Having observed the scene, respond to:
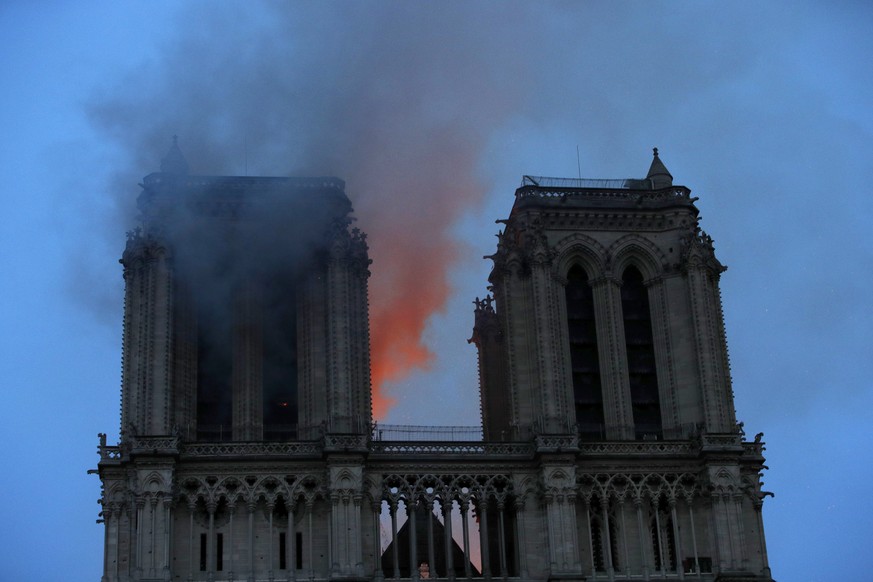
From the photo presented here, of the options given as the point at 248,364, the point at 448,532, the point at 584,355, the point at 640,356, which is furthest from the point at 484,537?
the point at 248,364

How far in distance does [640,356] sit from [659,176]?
939cm

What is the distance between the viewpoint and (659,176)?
7950cm

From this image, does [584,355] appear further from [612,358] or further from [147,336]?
[147,336]

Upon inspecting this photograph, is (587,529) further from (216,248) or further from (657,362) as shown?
(216,248)

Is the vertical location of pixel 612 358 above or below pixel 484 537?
above

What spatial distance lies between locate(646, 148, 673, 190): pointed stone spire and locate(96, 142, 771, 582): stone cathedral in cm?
249

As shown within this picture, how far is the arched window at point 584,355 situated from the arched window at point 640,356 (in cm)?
151

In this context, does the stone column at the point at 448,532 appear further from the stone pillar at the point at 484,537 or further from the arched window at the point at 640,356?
the arched window at the point at 640,356

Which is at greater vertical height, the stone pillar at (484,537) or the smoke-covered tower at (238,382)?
the smoke-covered tower at (238,382)

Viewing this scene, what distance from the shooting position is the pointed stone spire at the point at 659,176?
79250 mm

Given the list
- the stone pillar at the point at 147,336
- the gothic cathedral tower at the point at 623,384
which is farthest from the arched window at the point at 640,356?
the stone pillar at the point at 147,336

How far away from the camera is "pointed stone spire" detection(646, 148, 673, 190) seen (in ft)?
260

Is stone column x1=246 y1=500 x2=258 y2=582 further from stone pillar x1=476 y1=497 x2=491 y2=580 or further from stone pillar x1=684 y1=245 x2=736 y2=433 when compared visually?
stone pillar x1=684 y1=245 x2=736 y2=433

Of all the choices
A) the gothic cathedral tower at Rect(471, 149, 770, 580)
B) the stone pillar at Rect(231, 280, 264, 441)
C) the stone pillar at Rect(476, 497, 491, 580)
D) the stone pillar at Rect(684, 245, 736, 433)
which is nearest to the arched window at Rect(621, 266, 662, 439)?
the gothic cathedral tower at Rect(471, 149, 770, 580)
